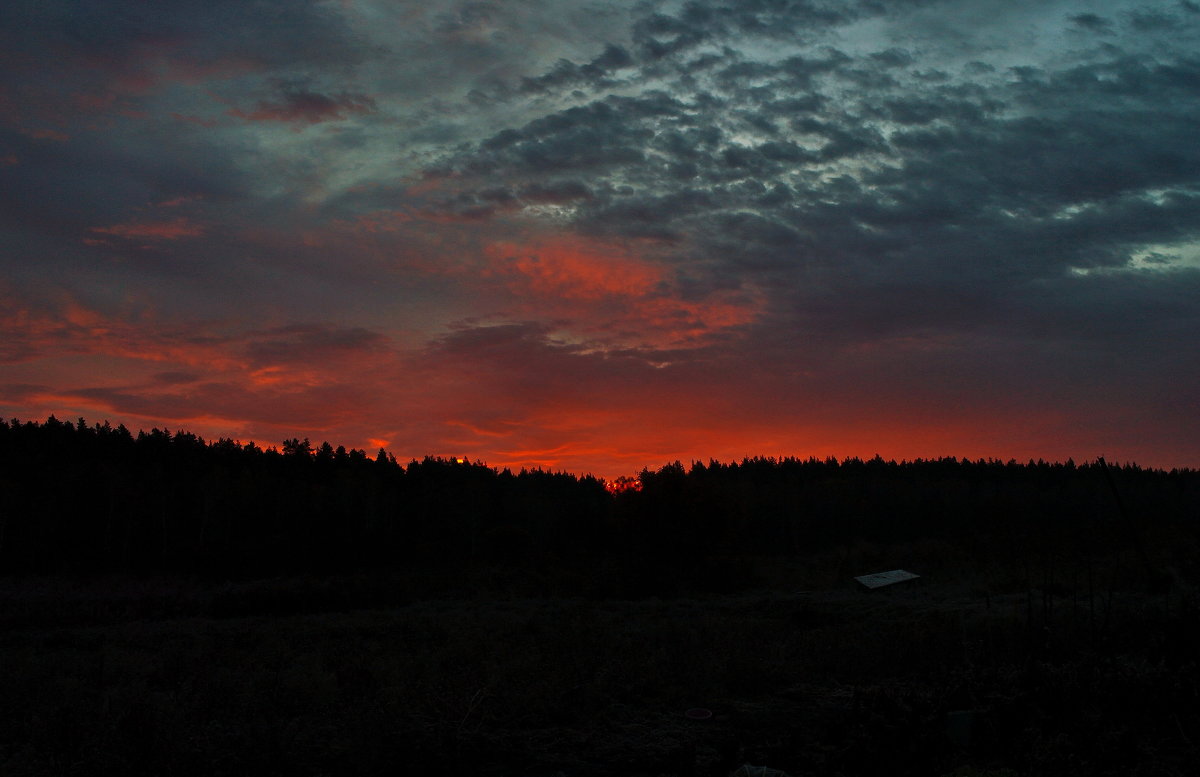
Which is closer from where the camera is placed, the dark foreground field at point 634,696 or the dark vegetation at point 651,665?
the dark foreground field at point 634,696

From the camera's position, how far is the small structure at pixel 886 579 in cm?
3056

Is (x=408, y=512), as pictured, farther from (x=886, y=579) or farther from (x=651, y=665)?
(x=651, y=665)

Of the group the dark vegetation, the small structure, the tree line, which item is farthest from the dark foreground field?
the small structure

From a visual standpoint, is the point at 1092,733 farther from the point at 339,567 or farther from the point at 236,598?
the point at 339,567

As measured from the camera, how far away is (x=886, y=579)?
31562mm

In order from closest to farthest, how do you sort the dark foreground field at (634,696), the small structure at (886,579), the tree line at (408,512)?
1. the dark foreground field at (634,696)
2. the small structure at (886,579)
3. the tree line at (408,512)

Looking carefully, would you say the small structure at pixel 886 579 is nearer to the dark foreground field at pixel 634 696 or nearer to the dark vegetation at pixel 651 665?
the dark vegetation at pixel 651 665

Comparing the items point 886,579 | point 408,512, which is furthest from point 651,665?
point 408,512

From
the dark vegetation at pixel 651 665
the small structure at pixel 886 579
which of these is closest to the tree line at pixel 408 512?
the dark vegetation at pixel 651 665

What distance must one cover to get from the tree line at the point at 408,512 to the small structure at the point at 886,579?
400 centimetres

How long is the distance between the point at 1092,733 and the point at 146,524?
68174 mm

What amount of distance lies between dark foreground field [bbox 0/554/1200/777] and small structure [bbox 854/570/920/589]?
34.1 ft

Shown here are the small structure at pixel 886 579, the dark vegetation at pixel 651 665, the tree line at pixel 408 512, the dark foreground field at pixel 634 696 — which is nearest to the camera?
the dark foreground field at pixel 634 696

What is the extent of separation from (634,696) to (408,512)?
66.9 metres
